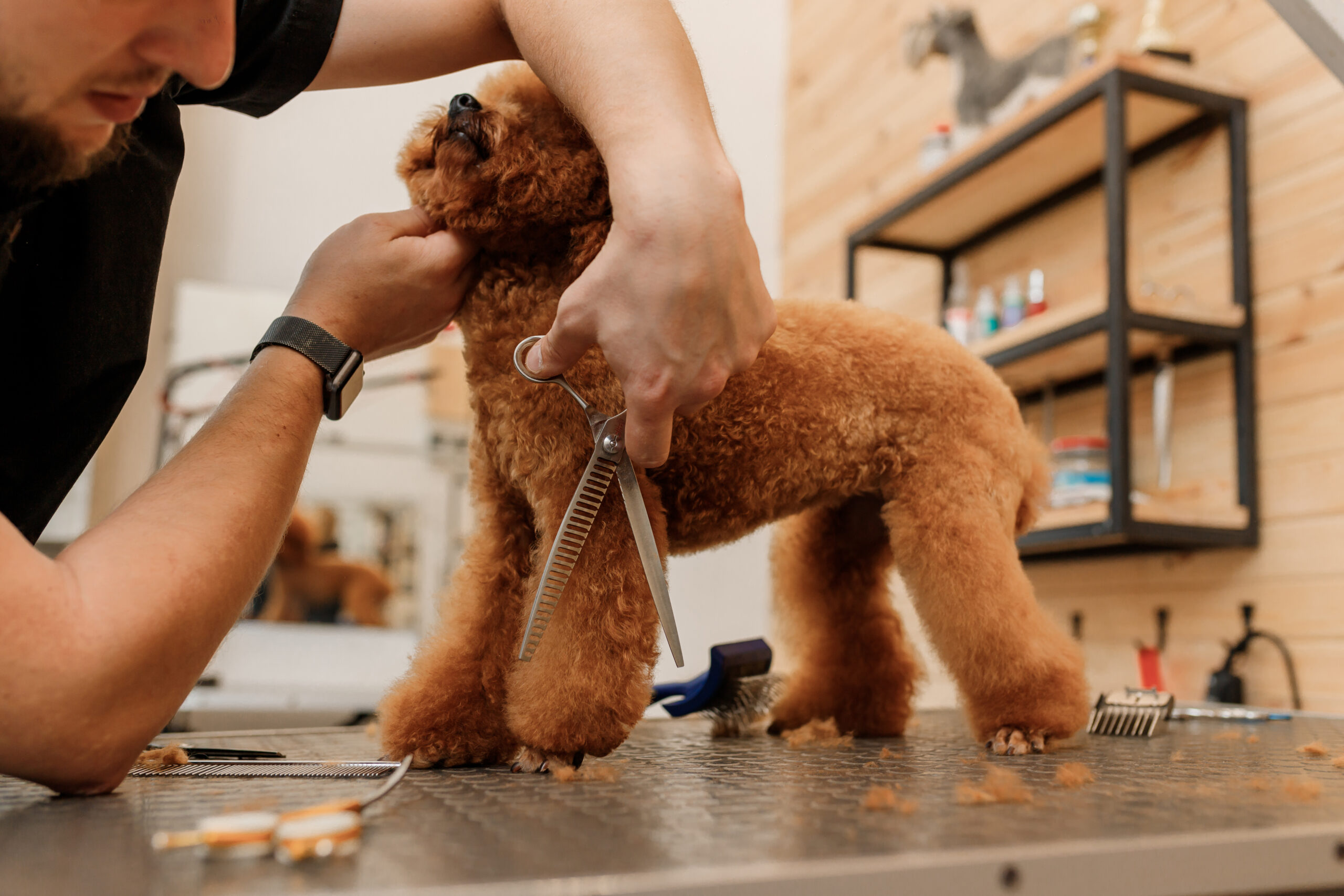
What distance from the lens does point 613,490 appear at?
674 mm

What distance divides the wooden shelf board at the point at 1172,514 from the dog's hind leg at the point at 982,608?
0.69 m

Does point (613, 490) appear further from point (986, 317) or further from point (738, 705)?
point (986, 317)

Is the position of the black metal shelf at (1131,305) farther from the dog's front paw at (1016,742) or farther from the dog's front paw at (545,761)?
the dog's front paw at (545,761)

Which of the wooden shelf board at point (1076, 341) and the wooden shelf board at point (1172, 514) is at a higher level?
the wooden shelf board at point (1076, 341)

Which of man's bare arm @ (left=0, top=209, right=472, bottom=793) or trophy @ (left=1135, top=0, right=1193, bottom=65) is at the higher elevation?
trophy @ (left=1135, top=0, right=1193, bottom=65)

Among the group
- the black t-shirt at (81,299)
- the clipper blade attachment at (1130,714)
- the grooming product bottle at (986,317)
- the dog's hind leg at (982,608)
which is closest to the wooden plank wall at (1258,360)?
the grooming product bottle at (986,317)

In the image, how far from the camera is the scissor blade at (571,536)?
0.64 m

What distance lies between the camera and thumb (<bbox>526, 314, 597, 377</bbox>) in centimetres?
57

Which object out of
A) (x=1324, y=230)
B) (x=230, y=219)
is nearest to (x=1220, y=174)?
(x=1324, y=230)

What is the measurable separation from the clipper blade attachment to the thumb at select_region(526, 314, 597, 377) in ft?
1.98

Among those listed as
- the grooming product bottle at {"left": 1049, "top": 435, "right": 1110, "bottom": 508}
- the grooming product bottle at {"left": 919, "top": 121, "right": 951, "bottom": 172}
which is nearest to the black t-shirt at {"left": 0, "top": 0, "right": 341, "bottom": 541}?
the grooming product bottle at {"left": 1049, "top": 435, "right": 1110, "bottom": 508}

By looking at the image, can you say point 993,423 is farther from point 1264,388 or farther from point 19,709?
point 1264,388

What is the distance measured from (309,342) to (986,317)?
1546 mm

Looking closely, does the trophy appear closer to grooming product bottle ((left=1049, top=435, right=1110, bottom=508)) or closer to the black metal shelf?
the black metal shelf
